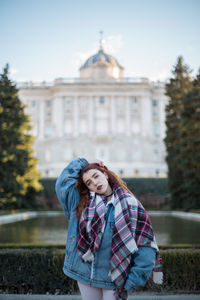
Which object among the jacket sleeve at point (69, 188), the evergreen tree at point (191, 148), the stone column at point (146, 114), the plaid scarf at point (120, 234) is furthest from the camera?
the stone column at point (146, 114)

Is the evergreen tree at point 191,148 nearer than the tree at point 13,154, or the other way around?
→ the evergreen tree at point 191,148

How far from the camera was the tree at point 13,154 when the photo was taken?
18.2 meters

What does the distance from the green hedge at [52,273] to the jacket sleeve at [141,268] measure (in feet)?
7.85

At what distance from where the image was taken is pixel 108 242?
2271mm

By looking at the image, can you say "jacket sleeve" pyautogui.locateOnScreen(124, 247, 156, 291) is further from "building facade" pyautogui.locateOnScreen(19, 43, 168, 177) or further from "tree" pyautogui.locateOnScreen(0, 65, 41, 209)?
"building facade" pyautogui.locateOnScreen(19, 43, 168, 177)

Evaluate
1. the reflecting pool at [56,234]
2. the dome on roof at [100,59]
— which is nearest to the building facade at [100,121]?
the dome on roof at [100,59]

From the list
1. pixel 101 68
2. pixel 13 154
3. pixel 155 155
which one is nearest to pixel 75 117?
pixel 101 68

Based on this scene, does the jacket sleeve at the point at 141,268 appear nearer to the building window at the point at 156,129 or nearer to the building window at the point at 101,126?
the building window at the point at 101,126

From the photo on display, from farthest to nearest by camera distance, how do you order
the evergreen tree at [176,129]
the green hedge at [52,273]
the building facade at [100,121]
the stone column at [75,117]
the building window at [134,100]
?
the building window at [134,100]
the stone column at [75,117]
the building facade at [100,121]
the evergreen tree at [176,129]
the green hedge at [52,273]

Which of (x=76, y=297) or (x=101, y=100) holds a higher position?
(x=101, y=100)

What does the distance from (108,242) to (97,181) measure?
Answer: 0.47 m

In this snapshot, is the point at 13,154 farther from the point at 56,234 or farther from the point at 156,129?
the point at 156,129

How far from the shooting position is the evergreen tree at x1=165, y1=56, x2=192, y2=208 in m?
20.7

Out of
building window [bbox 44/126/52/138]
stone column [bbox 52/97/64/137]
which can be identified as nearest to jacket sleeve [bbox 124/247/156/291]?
stone column [bbox 52/97/64/137]
